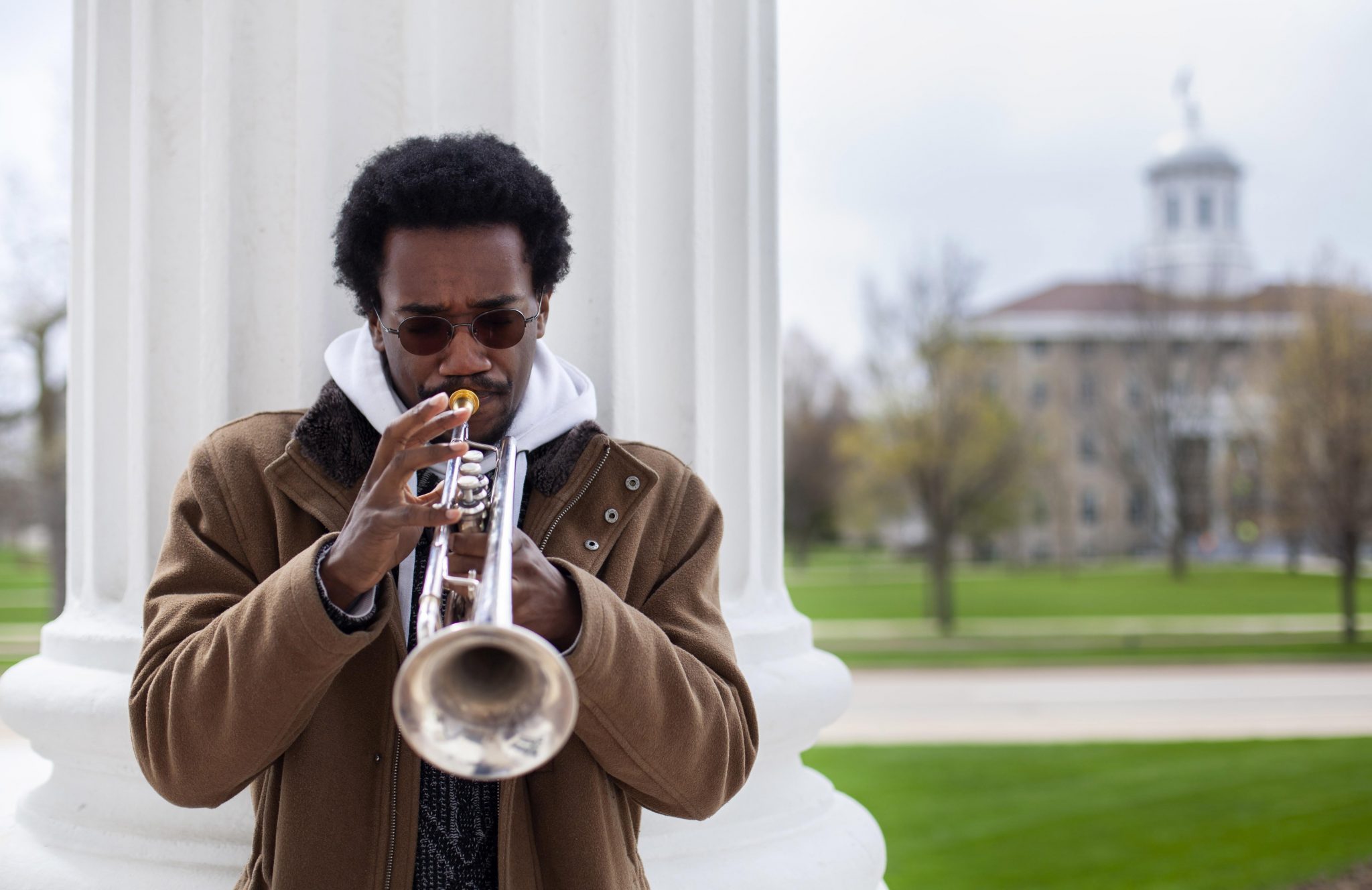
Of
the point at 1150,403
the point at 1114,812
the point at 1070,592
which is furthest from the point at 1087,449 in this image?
the point at 1114,812

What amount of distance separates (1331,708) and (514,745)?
16504 millimetres

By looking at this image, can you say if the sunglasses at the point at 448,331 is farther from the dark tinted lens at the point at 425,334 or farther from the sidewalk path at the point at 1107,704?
the sidewalk path at the point at 1107,704

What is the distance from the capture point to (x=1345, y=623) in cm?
2492

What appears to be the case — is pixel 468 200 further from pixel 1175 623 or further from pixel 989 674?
pixel 1175 623

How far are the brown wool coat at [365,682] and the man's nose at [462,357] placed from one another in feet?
0.80

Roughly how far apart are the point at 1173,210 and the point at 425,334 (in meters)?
87.7

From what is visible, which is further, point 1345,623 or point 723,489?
point 1345,623

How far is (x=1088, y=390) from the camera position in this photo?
5469 centimetres

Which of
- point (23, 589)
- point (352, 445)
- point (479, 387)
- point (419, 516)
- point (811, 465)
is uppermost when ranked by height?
point (479, 387)

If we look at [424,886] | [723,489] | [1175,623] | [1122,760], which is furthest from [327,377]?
[1175,623]

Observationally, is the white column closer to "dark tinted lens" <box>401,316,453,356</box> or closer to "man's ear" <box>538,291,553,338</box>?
"man's ear" <box>538,291,553,338</box>

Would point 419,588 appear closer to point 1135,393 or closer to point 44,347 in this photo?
point 44,347

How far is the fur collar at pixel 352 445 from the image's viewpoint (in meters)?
2.39

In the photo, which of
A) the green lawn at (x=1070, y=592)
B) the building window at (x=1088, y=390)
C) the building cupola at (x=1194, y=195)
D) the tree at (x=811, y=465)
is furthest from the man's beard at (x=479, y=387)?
the building cupola at (x=1194, y=195)
